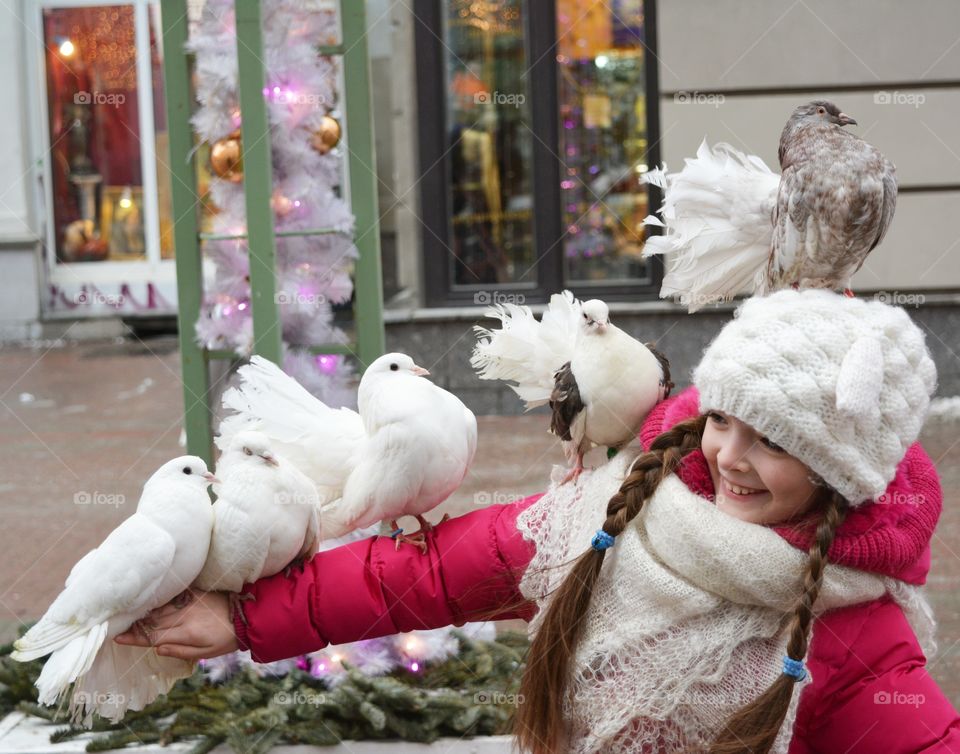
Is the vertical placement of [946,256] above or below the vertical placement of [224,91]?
below

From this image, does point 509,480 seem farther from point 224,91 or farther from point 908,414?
point 908,414

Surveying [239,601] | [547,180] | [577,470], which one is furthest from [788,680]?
[547,180]

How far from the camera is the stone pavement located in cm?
522

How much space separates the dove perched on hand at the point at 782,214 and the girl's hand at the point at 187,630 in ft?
3.63

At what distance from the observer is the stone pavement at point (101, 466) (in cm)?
522

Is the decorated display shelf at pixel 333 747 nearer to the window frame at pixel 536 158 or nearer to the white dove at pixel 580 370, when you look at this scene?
the white dove at pixel 580 370

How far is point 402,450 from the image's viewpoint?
2.17m

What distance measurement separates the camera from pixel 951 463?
698 centimetres

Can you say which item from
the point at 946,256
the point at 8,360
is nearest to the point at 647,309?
the point at 946,256

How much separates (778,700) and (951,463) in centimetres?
560

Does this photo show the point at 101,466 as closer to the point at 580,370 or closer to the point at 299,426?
the point at 299,426

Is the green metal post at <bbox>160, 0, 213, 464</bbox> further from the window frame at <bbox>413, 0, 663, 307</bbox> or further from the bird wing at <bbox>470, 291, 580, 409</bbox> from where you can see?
the window frame at <bbox>413, 0, 663, 307</bbox>

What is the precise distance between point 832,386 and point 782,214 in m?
0.52

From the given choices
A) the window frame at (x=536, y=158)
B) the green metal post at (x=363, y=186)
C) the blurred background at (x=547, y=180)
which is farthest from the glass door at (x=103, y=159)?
the green metal post at (x=363, y=186)
